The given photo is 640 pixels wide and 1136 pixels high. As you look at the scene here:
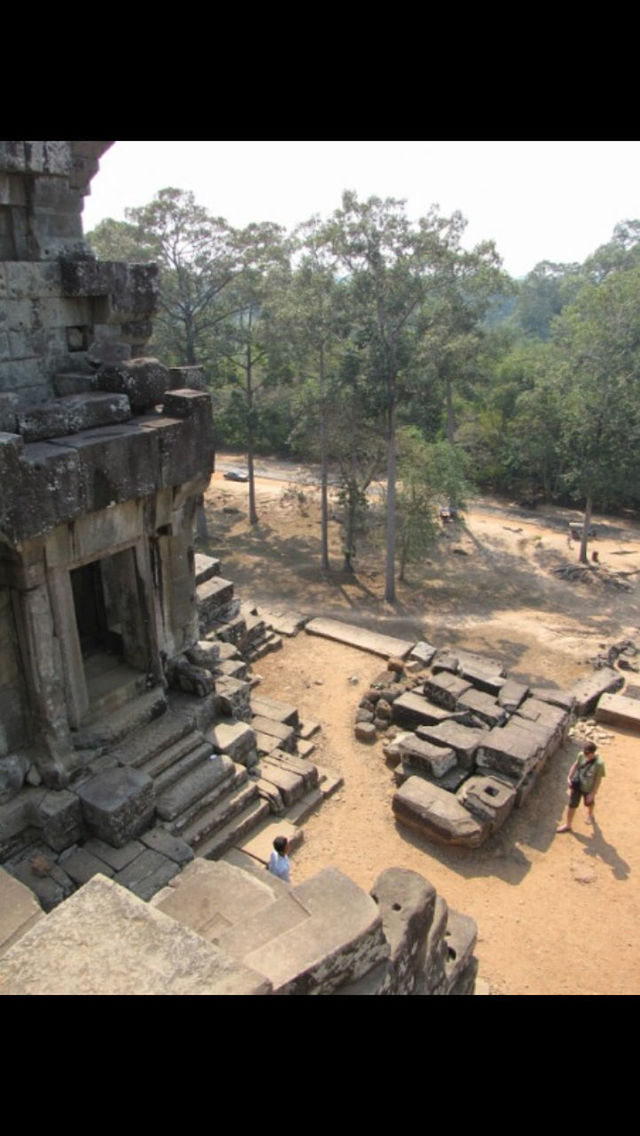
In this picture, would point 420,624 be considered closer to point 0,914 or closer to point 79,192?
point 79,192

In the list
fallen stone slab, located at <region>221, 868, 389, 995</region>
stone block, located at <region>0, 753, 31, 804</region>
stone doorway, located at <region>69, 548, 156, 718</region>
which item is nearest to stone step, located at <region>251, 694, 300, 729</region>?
Result: stone doorway, located at <region>69, 548, 156, 718</region>

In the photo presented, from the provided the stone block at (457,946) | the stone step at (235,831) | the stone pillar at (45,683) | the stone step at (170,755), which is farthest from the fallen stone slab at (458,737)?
the stone pillar at (45,683)

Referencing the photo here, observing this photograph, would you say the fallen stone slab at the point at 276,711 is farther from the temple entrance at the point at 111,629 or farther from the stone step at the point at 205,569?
the stone step at the point at 205,569

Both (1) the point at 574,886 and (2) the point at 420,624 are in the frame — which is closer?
(1) the point at 574,886

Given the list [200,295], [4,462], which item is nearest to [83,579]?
[4,462]

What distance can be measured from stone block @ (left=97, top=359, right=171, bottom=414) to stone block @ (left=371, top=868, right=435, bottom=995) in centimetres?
555

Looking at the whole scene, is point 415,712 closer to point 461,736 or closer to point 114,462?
point 461,736

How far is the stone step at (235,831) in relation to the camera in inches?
310

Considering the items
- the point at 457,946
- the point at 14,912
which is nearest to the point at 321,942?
the point at 14,912

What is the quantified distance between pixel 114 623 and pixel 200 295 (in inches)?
594

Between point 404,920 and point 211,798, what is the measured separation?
3717 millimetres

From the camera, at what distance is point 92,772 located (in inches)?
302

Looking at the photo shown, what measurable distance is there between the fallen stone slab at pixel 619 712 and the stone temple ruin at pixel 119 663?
17.4 feet

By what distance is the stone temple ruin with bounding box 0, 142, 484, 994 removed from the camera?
16.9 feet
